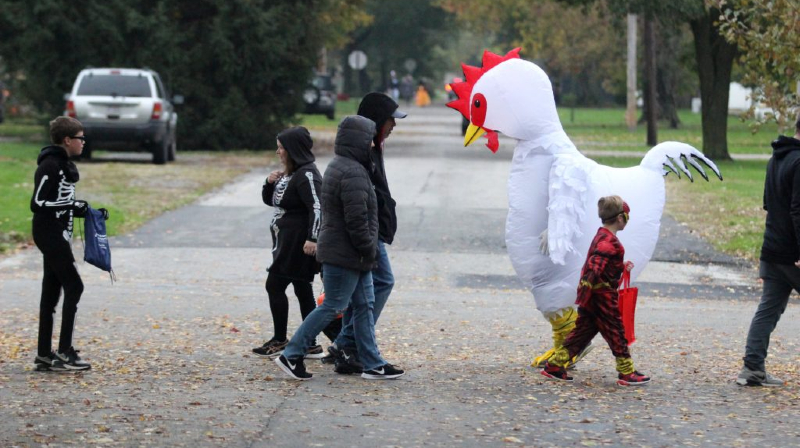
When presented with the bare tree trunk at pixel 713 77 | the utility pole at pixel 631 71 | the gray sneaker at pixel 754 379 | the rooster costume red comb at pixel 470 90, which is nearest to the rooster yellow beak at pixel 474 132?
the rooster costume red comb at pixel 470 90

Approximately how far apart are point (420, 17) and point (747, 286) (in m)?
74.0

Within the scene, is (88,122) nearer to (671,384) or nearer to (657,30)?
(671,384)

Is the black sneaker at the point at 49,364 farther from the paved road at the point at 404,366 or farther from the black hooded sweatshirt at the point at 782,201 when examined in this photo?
the black hooded sweatshirt at the point at 782,201

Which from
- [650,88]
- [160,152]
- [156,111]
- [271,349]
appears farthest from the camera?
[650,88]

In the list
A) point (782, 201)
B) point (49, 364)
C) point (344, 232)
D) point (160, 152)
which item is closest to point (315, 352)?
point (344, 232)

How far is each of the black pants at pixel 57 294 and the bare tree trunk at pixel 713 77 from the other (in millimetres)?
22562

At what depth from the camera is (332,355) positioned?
27.6ft

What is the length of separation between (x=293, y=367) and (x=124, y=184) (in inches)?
586

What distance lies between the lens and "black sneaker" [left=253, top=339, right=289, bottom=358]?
8648mm

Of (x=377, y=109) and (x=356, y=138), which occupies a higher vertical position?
(x=377, y=109)

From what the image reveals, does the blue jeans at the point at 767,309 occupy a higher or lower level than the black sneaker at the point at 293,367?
higher

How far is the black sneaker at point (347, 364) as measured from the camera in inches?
319

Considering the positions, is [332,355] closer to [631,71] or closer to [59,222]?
[59,222]

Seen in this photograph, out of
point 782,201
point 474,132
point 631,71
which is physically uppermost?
point 474,132
